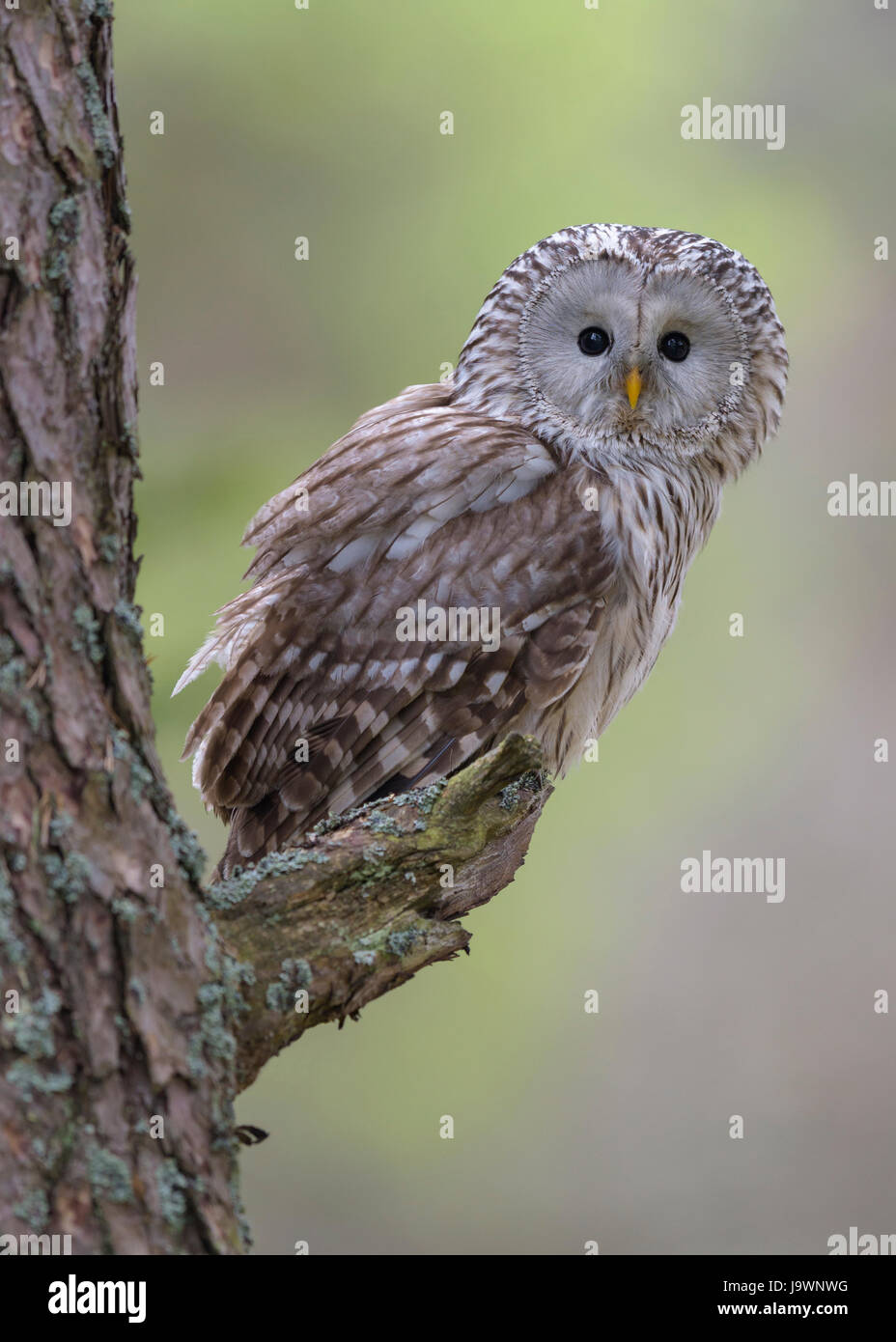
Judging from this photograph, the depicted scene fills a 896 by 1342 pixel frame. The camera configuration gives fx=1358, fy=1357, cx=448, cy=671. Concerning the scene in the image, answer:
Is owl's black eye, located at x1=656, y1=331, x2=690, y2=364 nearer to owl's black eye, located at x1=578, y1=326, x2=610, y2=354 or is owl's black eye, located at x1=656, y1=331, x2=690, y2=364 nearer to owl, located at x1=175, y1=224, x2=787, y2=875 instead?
owl, located at x1=175, y1=224, x2=787, y2=875

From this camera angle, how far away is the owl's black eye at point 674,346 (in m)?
2.64

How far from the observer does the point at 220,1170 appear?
1345mm

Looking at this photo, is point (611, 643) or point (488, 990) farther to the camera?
point (488, 990)

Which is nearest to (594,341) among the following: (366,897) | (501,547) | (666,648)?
(501,547)

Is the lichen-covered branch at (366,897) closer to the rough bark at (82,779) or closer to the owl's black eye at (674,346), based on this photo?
the rough bark at (82,779)

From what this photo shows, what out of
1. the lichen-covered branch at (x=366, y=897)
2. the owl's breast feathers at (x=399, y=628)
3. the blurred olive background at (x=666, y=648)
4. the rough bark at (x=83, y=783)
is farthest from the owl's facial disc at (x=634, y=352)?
the blurred olive background at (x=666, y=648)

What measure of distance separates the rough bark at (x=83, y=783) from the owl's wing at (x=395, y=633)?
0.96m

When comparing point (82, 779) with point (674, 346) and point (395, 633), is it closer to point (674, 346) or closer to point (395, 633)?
point (395, 633)

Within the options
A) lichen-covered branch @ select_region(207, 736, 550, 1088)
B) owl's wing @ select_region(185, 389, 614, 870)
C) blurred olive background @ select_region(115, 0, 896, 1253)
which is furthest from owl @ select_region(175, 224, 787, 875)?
blurred olive background @ select_region(115, 0, 896, 1253)

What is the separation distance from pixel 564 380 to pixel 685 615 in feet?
9.90

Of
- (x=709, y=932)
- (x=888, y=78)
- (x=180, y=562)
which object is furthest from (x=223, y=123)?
(x=709, y=932)

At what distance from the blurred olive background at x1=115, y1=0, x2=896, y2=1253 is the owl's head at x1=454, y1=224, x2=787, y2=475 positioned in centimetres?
210

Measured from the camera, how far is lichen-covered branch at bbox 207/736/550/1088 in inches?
62.4
